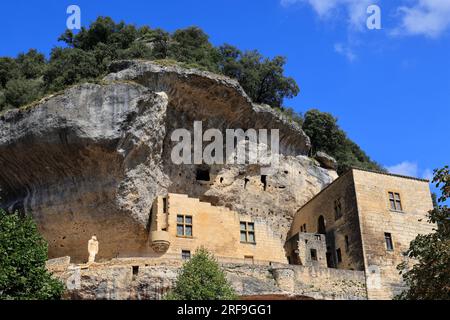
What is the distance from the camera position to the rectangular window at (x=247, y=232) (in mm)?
36250

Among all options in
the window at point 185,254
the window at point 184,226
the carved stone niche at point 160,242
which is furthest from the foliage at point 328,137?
the carved stone niche at point 160,242

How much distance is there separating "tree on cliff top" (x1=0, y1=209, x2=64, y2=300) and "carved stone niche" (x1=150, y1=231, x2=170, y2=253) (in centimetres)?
771

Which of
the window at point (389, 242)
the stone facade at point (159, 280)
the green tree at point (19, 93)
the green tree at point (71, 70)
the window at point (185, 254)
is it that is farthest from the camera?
→ the green tree at point (19, 93)

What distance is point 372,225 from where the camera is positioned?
3484cm

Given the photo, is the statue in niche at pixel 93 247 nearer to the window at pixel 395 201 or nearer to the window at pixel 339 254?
the window at pixel 339 254

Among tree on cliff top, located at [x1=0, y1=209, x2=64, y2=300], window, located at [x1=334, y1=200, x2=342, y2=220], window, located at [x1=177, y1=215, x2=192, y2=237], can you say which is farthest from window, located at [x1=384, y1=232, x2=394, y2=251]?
tree on cliff top, located at [x1=0, y1=209, x2=64, y2=300]

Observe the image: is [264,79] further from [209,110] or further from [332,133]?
[209,110]

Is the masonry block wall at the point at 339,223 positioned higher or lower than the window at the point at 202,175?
lower

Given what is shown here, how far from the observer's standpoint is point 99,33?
2103 inches

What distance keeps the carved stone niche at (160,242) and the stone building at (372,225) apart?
835cm

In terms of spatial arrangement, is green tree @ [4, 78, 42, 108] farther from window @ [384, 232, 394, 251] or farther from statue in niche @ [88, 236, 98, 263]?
window @ [384, 232, 394, 251]

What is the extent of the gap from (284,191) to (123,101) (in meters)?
14.4
